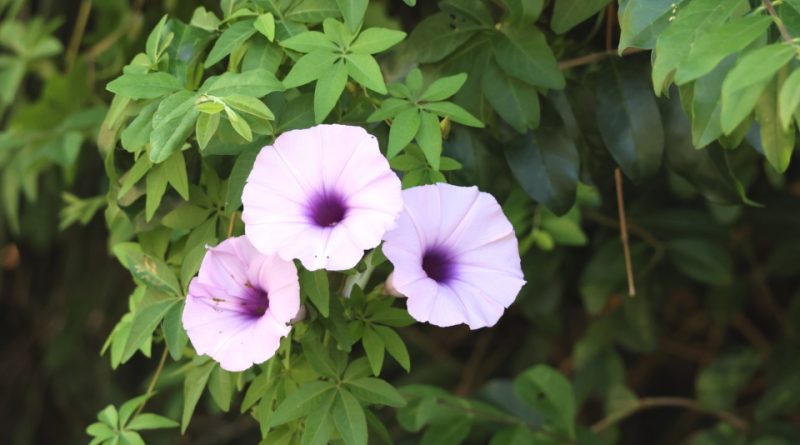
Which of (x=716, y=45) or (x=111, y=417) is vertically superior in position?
(x=716, y=45)

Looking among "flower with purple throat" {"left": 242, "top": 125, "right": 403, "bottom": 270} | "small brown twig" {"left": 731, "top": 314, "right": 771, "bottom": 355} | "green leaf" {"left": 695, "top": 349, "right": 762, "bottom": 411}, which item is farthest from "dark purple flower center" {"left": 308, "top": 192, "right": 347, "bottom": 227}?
"small brown twig" {"left": 731, "top": 314, "right": 771, "bottom": 355}

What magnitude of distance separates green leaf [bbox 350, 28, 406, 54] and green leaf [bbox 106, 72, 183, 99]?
0.54ft

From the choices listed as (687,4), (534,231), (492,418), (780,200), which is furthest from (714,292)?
(687,4)

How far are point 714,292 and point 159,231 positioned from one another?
1.14 meters

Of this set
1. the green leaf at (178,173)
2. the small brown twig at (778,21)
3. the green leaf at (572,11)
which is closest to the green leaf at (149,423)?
the green leaf at (178,173)

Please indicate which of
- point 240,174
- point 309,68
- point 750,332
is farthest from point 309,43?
point 750,332

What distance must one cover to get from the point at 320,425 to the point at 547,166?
0.40m

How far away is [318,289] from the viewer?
3.07 ft

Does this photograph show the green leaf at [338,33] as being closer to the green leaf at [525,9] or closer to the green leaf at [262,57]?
the green leaf at [262,57]

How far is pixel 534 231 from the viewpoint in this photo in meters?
1.51

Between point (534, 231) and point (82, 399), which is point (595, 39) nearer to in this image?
point (534, 231)

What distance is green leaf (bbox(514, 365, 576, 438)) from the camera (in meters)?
1.42

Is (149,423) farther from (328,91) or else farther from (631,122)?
(631,122)


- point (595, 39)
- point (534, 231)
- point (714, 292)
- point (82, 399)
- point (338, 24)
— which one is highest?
point (338, 24)
